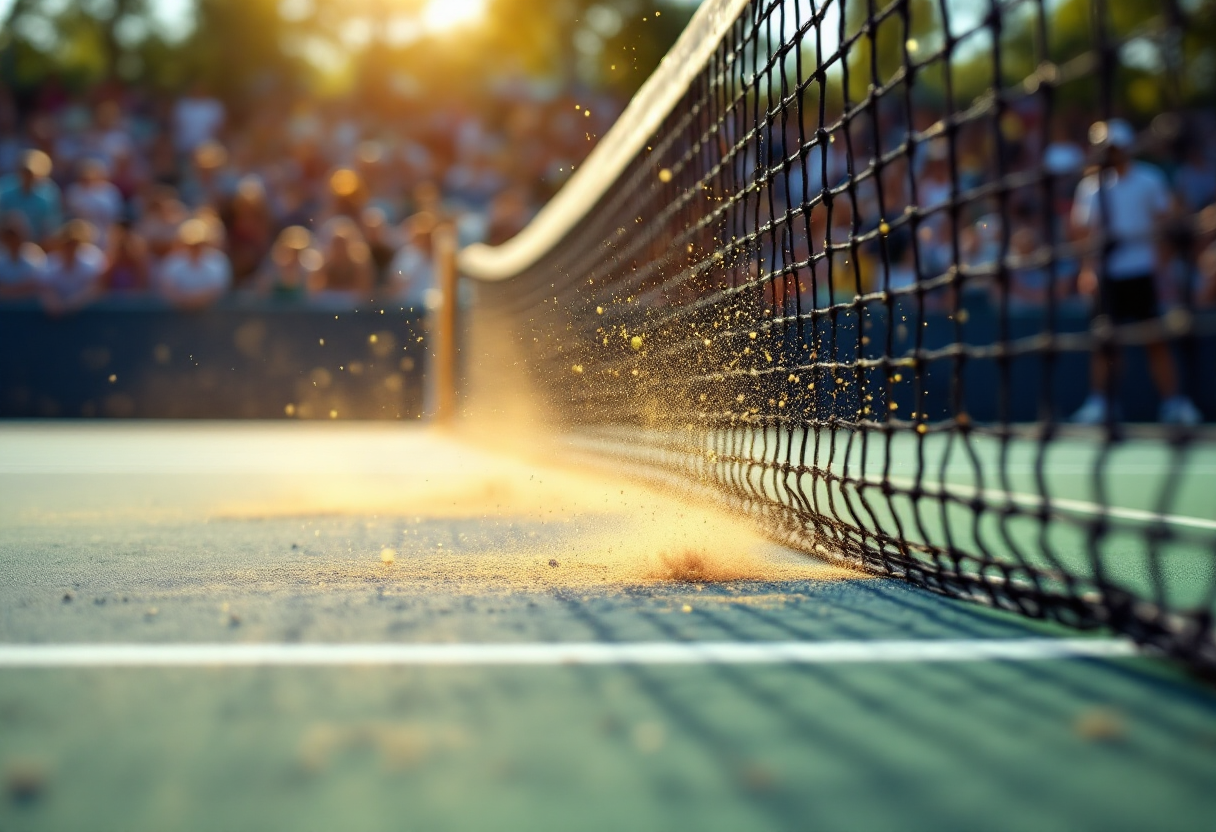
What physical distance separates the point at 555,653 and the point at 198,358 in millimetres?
9363

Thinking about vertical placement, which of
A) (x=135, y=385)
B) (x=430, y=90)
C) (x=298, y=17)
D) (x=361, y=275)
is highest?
(x=298, y=17)

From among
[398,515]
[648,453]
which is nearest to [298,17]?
[648,453]

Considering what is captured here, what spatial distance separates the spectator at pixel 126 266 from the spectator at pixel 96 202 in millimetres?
638

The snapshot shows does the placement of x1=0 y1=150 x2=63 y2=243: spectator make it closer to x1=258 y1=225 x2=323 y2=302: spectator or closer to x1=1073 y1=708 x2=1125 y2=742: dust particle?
x1=258 y1=225 x2=323 y2=302: spectator

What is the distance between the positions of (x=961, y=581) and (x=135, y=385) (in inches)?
373

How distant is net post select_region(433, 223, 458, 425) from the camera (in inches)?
365

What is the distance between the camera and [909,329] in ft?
29.6

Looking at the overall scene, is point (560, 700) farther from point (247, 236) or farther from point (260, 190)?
point (260, 190)

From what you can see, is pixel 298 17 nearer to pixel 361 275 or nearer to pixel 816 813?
pixel 361 275

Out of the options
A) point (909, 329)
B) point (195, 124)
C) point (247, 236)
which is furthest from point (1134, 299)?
point (195, 124)

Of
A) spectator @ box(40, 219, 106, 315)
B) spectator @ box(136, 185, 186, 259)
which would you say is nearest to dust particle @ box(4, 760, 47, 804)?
spectator @ box(40, 219, 106, 315)

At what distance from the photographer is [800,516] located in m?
2.98

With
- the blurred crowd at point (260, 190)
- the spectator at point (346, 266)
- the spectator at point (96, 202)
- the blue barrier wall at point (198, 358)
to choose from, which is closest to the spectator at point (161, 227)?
the blurred crowd at point (260, 190)

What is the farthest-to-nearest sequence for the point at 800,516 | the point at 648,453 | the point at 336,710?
the point at 648,453, the point at 800,516, the point at 336,710
